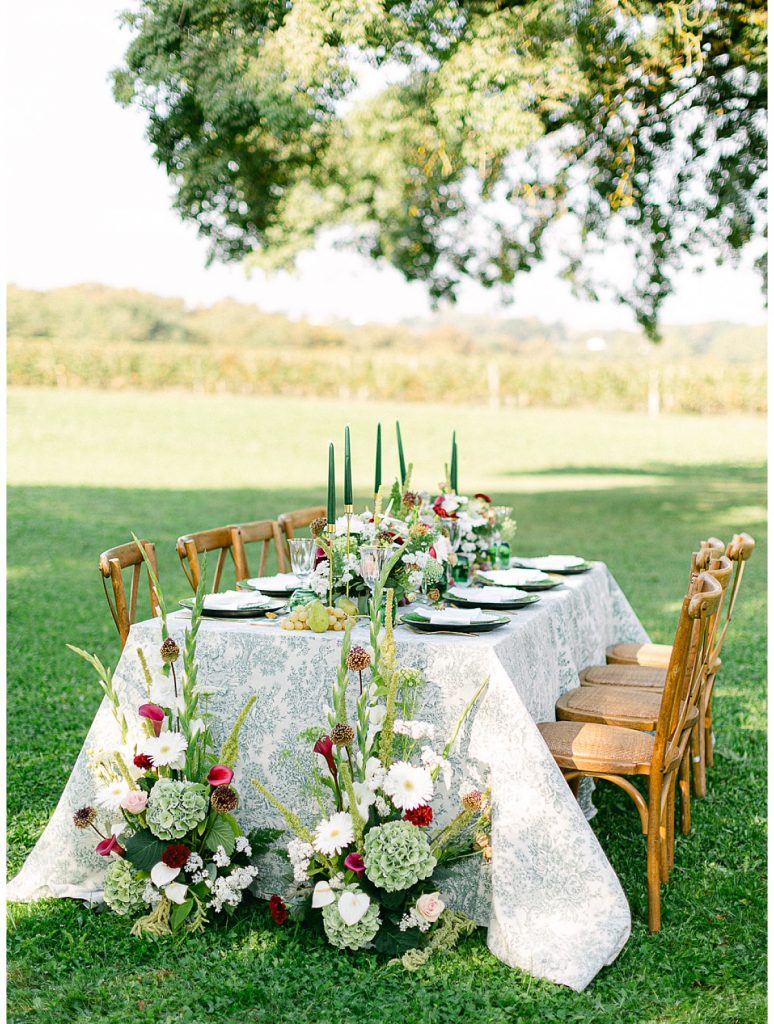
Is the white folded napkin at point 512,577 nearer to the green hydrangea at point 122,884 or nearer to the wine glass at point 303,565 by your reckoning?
the wine glass at point 303,565

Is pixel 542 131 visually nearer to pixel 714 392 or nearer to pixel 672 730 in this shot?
pixel 672 730

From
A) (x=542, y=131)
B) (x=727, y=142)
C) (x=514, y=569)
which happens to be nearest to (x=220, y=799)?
(x=514, y=569)

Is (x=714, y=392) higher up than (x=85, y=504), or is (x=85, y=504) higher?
(x=714, y=392)

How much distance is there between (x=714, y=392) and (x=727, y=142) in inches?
841

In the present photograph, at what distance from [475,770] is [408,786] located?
23 cm

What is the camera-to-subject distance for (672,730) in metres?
2.99

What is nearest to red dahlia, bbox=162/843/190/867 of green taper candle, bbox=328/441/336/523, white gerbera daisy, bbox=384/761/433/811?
white gerbera daisy, bbox=384/761/433/811

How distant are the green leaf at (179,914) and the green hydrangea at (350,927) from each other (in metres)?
0.39

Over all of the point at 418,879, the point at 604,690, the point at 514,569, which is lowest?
the point at 418,879

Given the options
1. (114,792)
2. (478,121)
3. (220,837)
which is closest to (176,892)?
(220,837)

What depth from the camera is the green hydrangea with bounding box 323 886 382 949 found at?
271cm

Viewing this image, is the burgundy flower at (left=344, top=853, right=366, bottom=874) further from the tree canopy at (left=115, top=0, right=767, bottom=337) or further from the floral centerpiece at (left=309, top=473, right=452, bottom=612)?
the tree canopy at (left=115, top=0, right=767, bottom=337)

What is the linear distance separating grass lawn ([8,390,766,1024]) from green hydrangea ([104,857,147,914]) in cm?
9

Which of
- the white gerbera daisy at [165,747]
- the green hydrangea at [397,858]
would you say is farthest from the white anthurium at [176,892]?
the green hydrangea at [397,858]
